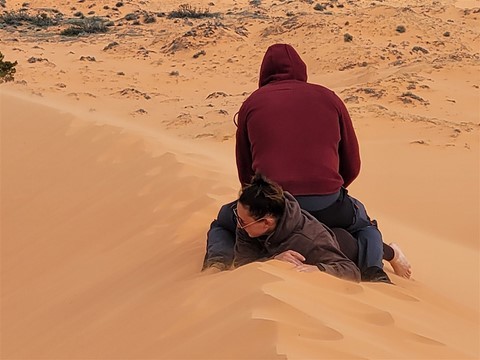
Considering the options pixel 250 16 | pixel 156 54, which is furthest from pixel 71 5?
pixel 156 54

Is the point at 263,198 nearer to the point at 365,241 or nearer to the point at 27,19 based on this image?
the point at 365,241

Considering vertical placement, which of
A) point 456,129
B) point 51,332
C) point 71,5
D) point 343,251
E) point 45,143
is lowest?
point 71,5

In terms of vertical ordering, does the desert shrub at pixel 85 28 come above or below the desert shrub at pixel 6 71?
below

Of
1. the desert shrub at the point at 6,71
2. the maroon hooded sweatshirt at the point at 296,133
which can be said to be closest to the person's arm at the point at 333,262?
the maroon hooded sweatshirt at the point at 296,133

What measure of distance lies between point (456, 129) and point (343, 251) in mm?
6188

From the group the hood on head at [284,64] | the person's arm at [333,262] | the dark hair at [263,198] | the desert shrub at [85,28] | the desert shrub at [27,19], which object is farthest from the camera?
the desert shrub at [27,19]

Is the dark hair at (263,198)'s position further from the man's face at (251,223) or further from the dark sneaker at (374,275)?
the dark sneaker at (374,275)

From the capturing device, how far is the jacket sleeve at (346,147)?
3.49 metres

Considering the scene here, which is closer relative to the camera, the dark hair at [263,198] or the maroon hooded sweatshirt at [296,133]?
the dark hair at [263,198]

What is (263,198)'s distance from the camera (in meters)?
2.96

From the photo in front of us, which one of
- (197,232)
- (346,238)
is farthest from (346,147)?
(197,232)

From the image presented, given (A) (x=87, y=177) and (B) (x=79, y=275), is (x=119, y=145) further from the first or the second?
(B) (x=79, y=275)

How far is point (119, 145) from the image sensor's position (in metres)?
6.44

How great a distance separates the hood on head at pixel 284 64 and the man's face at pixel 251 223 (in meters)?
0.90
